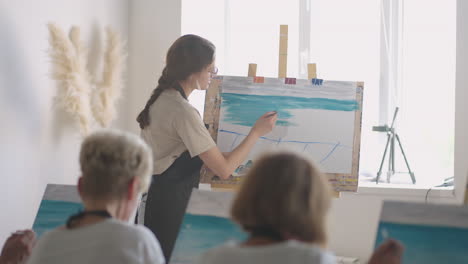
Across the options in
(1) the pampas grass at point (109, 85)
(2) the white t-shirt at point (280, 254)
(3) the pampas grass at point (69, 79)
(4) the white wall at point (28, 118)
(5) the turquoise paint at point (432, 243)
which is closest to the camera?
(2) the white t-shirt at point (280, 254)

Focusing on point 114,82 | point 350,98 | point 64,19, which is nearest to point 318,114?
point 350,98

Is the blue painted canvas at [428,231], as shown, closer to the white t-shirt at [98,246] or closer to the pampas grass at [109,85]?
the white t-shirt at [98,246]

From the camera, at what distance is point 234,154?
2.60 m

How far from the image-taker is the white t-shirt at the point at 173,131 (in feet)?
7.75

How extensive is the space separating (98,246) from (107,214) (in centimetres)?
9

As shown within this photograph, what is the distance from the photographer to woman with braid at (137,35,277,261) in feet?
7.79

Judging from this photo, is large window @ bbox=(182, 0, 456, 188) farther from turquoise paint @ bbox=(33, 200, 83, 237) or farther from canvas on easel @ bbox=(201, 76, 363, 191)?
turquoise paint @ bbox=(33, 200, 83, 237)

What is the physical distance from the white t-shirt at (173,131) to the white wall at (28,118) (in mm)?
775

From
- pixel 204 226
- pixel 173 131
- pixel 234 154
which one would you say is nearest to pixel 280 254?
pixel 204 226

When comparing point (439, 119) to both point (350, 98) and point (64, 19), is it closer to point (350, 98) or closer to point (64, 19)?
point (350, 98)

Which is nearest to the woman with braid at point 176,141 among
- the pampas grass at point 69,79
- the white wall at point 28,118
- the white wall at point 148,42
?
the white wall at point 28,118

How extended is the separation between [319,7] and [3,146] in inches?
97.4

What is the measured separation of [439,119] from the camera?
4.07 metres

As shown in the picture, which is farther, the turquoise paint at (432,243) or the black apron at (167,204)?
the black apron at (167,204)
